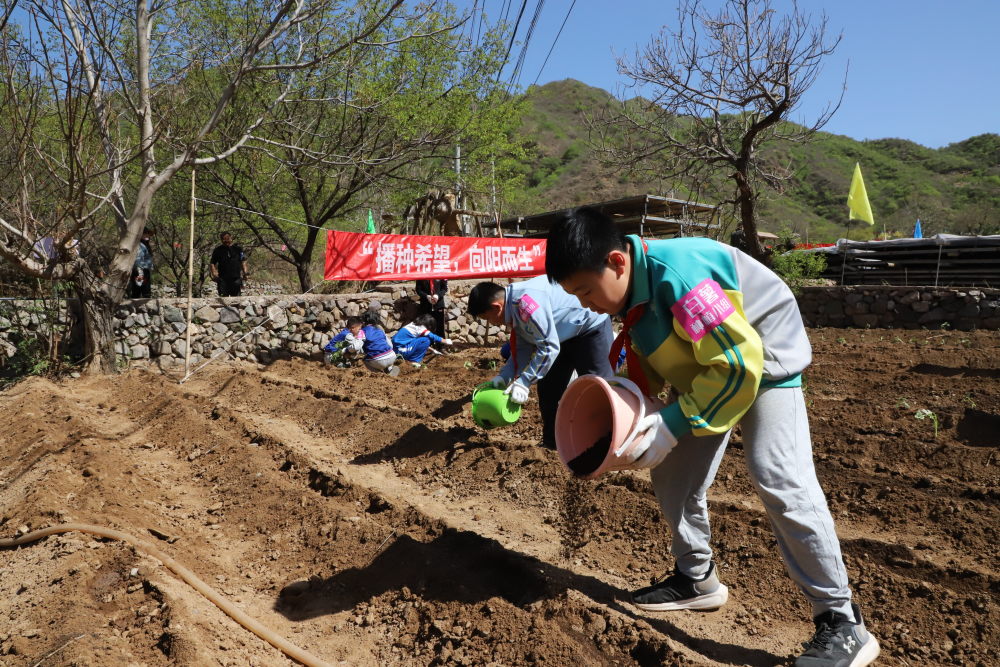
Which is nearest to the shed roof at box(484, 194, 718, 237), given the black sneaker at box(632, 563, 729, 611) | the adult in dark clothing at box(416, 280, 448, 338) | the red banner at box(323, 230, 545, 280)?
the red banner at box(323, 230, 545, 280)

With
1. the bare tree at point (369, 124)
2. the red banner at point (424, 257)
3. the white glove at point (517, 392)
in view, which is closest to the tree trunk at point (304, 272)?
the bare tree at point (369, 124)

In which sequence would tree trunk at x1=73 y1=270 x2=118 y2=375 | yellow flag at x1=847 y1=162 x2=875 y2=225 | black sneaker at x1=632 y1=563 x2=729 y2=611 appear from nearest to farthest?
→ black sneaker at x1=632 y1=563 x2=729 y2=611
tree trunk at x1=73 y1=270 x2=118 y2=375
yellow flag at x1=847 y1=162 x2=875 y2=225

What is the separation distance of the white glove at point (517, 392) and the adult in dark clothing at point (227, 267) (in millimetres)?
8967

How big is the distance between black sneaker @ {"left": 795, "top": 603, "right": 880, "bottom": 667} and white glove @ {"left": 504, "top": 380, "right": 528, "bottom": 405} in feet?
7.30

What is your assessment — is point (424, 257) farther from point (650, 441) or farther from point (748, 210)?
point (650, 441)

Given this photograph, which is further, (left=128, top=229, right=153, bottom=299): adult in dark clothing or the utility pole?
the utility pole

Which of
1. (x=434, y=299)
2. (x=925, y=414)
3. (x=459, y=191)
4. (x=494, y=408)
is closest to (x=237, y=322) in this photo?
(x=434, y=299)

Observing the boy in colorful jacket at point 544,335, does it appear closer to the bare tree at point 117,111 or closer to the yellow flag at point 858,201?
the bare tree at point 117,111

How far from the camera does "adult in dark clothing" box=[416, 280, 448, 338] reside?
11.8 meters

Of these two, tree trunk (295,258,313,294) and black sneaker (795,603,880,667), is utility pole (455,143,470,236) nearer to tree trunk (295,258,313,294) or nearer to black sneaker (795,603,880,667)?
tree trunk (295,258,313,294)

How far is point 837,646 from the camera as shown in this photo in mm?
2324

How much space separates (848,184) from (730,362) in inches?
2319

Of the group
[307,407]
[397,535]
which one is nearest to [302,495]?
[397,535]

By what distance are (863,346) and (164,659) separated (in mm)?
10681
